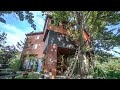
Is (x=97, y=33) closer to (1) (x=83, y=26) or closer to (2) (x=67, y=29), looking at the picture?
(1) (x=83, y=26)

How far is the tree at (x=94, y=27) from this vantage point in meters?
6.91

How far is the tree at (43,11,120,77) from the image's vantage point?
691 cm

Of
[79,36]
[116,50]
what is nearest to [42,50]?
[79,36]

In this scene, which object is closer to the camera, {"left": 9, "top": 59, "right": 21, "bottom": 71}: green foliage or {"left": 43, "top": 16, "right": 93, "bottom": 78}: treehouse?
{"left": 9, "top": 59, "right": 21, "bottom": 71}: green foliage

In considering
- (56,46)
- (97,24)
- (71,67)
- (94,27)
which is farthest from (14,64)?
(97,24)

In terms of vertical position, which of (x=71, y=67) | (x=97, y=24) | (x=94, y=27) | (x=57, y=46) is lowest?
(x=71, y=67)

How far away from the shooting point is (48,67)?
21.6ft

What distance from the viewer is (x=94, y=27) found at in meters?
7.38

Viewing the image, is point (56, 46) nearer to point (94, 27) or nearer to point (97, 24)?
point (94, 27)

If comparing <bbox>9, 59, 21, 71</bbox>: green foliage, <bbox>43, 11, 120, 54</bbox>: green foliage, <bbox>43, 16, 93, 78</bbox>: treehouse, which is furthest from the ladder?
<bbox>9, 59, 21, 71</bbox>: green foliage

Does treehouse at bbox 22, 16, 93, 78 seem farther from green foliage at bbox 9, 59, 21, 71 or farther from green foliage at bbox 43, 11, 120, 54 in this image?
green foliage at bbox 9, 59, 21, 71

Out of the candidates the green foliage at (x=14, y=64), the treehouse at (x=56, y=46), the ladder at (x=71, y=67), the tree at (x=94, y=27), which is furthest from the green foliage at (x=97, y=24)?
the green foliage at (x=14, y=64)
